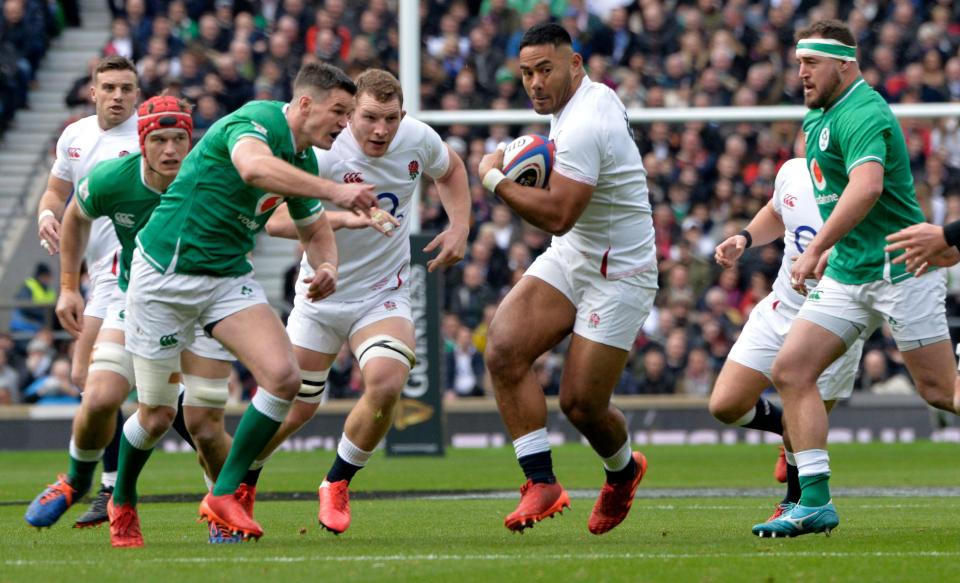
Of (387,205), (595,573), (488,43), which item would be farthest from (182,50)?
(595,573)

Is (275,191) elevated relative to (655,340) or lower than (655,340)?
elevated

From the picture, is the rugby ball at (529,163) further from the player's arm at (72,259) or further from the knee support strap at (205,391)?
the player's arm at (72,259)

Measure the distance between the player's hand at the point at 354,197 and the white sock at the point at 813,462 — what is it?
2.56m

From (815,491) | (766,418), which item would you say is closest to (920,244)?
(815,491)

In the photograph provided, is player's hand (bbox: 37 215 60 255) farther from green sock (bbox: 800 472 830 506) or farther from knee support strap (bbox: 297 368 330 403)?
green sock (bbox: 800 472 830 506)

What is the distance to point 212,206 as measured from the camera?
7898 mm

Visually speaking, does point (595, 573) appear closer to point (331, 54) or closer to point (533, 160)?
point (533, 160)

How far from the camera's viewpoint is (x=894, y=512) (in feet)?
32.6

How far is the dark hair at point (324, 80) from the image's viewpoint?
25.8ft

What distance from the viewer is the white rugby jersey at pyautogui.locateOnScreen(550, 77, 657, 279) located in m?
8.55

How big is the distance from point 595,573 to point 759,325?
144 inches

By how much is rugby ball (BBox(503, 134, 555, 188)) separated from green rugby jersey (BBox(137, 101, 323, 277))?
1130 millimetres

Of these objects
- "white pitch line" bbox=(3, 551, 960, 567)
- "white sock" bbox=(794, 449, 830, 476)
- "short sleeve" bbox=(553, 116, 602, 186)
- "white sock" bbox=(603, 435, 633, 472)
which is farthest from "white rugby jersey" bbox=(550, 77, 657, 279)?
"white pitch line" bbox=(3, 551, 960, 567)

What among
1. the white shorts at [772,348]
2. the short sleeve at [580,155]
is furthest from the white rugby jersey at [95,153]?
the white shorts at [772,348]
